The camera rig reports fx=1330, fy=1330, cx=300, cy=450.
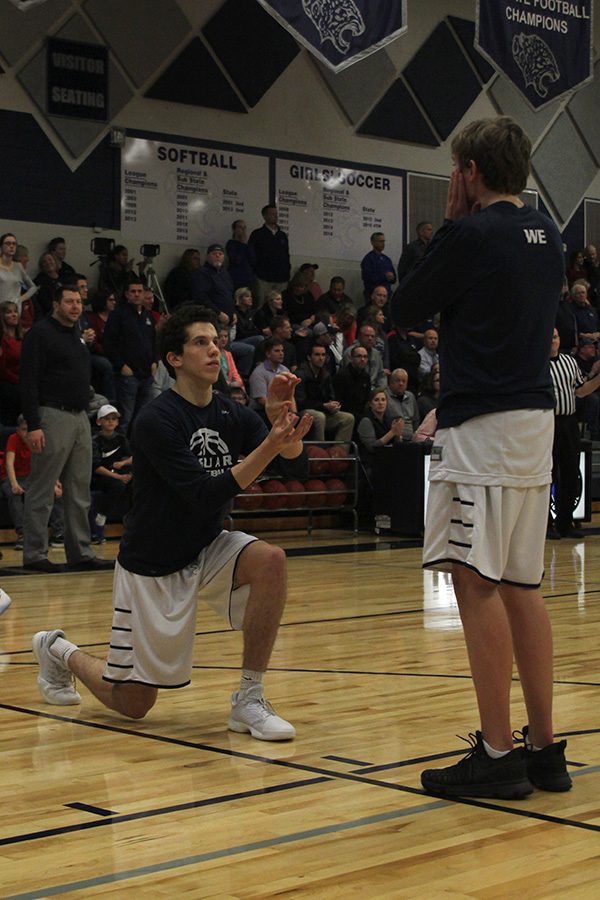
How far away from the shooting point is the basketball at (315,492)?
42.0 ft

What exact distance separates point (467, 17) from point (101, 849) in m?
18.1

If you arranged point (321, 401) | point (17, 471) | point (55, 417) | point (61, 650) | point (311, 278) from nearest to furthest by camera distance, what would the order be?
point (61, 650) < point (55, 417) < point (17, 471) < point (321, 401) < point (311, 278)

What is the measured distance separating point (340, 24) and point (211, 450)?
7665mm

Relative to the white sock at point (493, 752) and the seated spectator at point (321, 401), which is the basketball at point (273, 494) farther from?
the white sock at point (493, 752)

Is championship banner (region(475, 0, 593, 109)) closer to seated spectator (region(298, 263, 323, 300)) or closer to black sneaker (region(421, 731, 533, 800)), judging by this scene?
seated spectator (region(298, 263, 323, 300))

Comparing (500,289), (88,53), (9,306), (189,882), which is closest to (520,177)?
(500,289)

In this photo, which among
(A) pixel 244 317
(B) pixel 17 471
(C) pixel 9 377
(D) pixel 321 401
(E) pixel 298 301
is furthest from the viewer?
(E) pixel 298 301

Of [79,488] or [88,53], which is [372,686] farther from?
[88,53]

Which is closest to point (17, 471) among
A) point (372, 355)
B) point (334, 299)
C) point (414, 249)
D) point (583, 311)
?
point (372, 355)

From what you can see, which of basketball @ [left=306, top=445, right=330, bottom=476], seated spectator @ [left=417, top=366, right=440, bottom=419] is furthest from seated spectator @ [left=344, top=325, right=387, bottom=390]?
basketball @ [left=306, top=445, right=330, bottom=476]

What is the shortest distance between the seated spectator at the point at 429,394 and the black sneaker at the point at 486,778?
10.8 m

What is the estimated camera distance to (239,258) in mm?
16172

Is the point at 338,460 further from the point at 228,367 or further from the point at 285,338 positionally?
the point at 285,338

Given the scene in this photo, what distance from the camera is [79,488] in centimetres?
916
